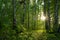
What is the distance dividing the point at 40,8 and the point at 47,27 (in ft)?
15.2

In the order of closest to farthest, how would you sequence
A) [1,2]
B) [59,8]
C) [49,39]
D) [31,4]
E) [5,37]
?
[5,37], [49,39], [1,2], [59,8], [31,4]

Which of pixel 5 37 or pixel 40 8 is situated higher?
pixel 40 8

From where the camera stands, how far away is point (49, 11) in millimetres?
14750

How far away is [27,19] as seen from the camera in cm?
1700

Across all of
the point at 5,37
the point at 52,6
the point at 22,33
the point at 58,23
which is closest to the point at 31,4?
the point at 52,6

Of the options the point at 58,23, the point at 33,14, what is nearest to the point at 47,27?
the point at 58,23

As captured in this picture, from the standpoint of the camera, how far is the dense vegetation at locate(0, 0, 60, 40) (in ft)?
37.6

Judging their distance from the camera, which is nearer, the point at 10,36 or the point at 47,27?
the point at 10,36

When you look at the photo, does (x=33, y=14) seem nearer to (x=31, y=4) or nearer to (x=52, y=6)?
(x=31, y=4)

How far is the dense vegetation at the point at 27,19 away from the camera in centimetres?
1145

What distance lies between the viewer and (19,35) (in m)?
11.5

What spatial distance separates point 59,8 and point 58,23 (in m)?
1.53

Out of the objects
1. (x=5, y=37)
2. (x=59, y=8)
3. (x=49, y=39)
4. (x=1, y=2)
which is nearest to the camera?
(x=5, y=37)

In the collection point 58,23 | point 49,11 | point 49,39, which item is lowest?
point 49,39
